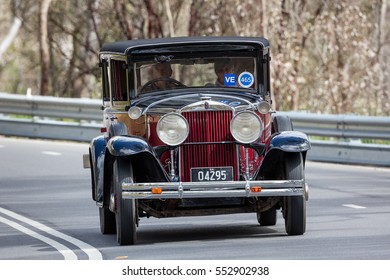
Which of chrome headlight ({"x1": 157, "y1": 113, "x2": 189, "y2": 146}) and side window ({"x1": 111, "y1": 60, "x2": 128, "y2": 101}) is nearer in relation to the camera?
chrome headlight ({"x1": 157, "y1": 113, "x2": 189, "y2": 146})

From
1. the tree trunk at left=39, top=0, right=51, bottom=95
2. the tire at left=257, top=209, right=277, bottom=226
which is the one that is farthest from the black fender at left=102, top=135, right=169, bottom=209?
the tree trunk at left=39, top=0, right=51, bottom=95

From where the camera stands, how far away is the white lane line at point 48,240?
11422mm

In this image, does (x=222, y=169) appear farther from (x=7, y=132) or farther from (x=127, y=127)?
(x=7, y=132)

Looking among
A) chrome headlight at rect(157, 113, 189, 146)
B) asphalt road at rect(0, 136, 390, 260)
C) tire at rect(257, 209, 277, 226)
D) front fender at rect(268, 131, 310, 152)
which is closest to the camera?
asphalt road at rect(0, 136, 390, 260)

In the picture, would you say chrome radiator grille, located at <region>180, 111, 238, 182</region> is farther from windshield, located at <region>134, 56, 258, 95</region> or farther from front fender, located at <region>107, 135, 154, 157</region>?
windshield, located at <region>134, 56, 258, 95</region>

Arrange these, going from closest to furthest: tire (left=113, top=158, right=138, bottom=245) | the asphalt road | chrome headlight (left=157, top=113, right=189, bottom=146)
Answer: the asphalt road < tire (left=113, top=158, right=138, bottom=245) < chrome headlight (left=157, top=113, right=189, bottom=146)

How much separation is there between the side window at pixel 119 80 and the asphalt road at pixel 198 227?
1396 mm

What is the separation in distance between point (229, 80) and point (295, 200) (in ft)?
5.43

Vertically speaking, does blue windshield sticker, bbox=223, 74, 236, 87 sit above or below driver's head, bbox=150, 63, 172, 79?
below

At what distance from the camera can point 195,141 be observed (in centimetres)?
1217

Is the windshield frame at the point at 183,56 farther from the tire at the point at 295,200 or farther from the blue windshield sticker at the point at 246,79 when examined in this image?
the tire at the point at 295,200

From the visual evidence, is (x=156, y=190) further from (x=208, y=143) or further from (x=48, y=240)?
(x=48, y=240)

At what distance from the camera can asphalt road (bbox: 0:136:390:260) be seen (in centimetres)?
1123

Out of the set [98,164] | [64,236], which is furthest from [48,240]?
[98,164]
